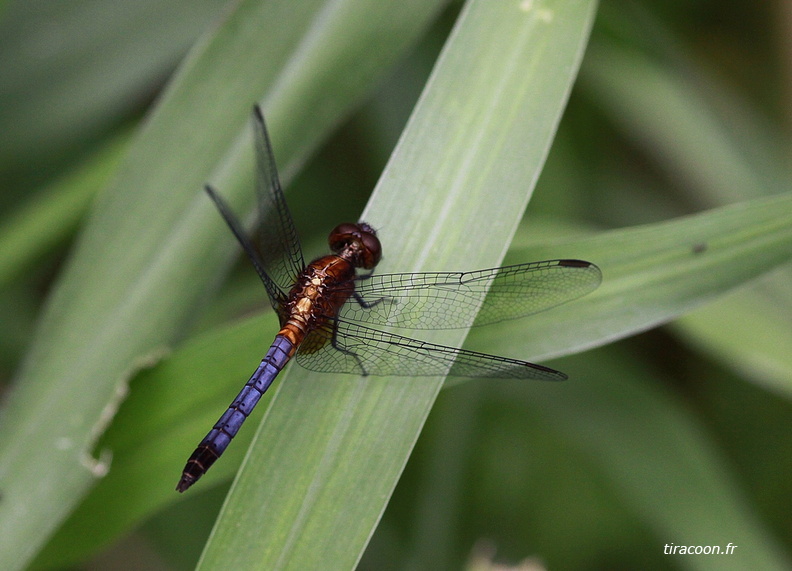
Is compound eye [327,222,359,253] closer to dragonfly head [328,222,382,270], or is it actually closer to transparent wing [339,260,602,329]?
dragonfly head [328,222,382,270]

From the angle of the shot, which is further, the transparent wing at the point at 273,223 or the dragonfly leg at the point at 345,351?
the transparent wing at the point at 273,223

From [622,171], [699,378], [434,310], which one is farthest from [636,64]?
[434,310]

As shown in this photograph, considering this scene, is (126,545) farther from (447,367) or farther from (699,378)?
(699,378)

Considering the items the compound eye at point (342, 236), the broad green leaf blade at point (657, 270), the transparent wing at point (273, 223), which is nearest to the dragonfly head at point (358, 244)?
the compound eye at point (342, 236)

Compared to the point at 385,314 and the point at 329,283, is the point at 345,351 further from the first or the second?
the point at 329,283

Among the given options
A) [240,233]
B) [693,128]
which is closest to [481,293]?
[240,233]

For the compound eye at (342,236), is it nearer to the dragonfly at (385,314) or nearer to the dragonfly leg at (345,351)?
the dragonfly at (385,314)
